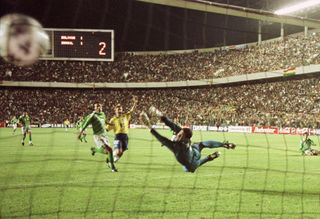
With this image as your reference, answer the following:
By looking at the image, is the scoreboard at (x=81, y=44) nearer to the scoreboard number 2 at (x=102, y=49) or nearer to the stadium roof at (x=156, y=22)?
the scoreboard number 2 at (x=102, y=49)

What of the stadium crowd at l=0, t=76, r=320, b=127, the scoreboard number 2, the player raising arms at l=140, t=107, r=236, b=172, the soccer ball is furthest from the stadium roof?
the stadium crowd at l=0, t=76, r=320, b=127

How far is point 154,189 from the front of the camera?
9.43 m

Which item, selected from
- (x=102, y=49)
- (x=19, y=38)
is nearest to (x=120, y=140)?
(x=102, y=49)

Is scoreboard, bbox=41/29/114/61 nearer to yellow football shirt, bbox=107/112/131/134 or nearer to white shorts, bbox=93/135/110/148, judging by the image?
yellow football shirt, bbox=107/112/131/134

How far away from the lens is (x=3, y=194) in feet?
28.6

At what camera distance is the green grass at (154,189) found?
7445 millimetres

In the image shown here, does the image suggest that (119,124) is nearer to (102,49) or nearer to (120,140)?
(120,140)

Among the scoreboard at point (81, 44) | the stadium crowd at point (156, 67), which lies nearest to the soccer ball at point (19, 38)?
the scoreboard at point (81, 44)

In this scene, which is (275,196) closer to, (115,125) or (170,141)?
(170,141)

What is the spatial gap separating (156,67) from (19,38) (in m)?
43.4

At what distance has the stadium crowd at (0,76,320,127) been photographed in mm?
36719

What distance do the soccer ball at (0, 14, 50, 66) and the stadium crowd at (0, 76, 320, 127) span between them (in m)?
27.9

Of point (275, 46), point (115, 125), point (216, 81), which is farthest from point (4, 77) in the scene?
point (115, 125)

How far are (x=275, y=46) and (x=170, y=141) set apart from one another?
3917 cm
